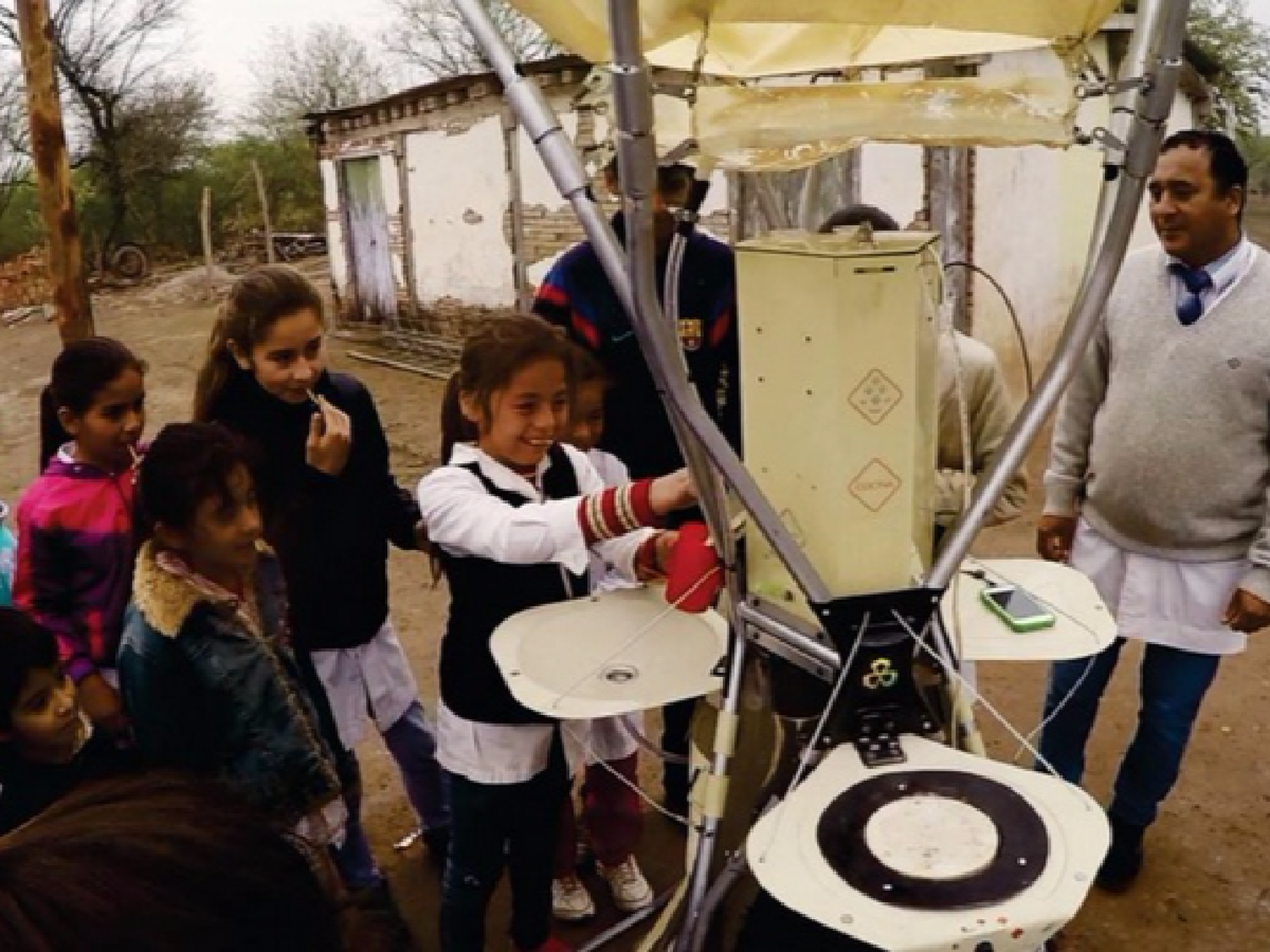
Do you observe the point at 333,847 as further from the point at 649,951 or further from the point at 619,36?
the point at 619,36

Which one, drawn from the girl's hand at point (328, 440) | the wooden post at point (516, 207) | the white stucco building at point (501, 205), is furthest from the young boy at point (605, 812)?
the wooden post at point (516, 207)

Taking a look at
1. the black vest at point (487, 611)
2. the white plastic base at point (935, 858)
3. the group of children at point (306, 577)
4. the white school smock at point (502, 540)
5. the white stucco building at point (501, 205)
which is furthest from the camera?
the white stucco building at point (501, 205)

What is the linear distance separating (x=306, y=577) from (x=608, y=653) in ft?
3.01

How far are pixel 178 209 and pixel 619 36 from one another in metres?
23.8

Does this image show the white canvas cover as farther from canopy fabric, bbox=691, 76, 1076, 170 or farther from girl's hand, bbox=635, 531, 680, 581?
girl's hand, bbox=635, 531, 680, 581

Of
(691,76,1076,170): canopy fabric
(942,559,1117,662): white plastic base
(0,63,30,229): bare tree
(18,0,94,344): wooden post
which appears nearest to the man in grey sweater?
(942,559,1117,662): white plastic base

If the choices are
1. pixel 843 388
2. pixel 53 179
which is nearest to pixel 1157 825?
pixel 843 388

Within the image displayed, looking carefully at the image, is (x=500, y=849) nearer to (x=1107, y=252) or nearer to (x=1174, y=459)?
(x=1107, y=252)

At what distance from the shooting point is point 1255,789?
3.17m

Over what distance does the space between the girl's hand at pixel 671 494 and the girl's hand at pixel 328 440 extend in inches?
34.7

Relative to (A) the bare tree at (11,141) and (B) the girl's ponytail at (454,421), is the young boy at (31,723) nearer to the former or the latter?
(B) the girl's ponytail at (454,421)

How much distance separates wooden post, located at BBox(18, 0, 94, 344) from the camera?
5000mm

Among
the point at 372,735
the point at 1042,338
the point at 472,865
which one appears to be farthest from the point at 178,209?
the point at 472,865

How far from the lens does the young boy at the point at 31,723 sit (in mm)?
1781
